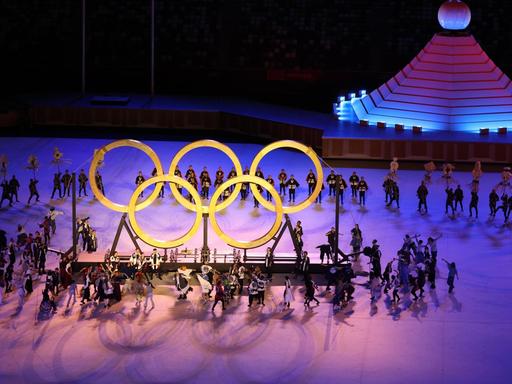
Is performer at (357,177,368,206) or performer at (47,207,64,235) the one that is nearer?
performer at (47,207,64,235)

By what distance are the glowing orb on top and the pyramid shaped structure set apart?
5.13 ft

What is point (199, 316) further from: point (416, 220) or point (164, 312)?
point (416, 220)

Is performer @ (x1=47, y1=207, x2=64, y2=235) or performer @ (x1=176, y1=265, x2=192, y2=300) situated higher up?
performer @ (x1=47, y1=207, x2=64, y2=235)

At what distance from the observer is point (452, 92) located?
1898 inches

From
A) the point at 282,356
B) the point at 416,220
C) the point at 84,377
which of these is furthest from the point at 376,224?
the point at 84,377

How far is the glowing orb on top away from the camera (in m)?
46.1

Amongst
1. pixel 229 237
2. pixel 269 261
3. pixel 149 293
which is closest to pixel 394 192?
pixel 269 261

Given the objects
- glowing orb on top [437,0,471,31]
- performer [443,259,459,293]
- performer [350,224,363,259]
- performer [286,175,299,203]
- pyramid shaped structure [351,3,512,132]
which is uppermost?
glowing orb on top [437,0,471,31]

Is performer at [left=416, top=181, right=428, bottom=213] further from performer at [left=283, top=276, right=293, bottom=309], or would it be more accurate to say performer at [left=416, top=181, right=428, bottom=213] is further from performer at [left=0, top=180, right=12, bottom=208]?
performer at [left=0, top=180, right=12, bottom=208]

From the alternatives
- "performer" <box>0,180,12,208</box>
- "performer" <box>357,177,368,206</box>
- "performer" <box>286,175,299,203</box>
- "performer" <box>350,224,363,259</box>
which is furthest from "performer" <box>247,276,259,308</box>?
"performer" <box>0,180,12,208</box>

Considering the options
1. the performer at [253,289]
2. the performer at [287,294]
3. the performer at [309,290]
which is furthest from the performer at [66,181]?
the performer at [309,290]

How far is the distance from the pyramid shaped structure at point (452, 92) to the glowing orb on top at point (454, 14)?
61.5 inches

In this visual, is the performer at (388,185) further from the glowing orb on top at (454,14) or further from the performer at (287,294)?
the performer at (287,294)

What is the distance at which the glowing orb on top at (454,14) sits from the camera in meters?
46.1
